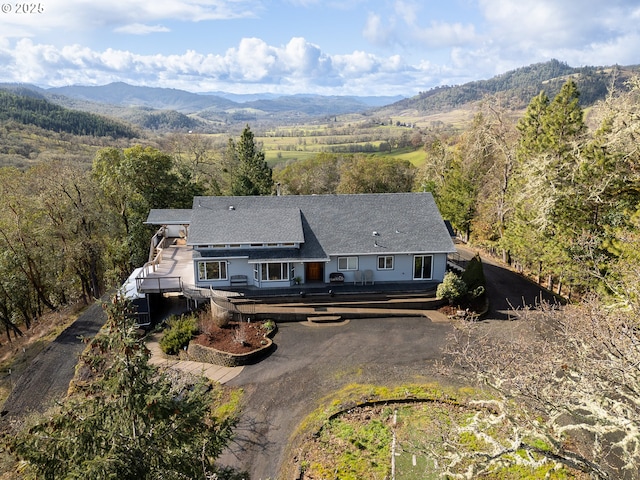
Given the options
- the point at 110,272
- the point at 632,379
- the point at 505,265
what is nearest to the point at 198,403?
the point at 632,379

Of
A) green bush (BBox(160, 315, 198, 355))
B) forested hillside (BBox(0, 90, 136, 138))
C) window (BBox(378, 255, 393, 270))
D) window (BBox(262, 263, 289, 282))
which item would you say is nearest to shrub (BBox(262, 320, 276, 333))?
window (BBox(262, 263, 289, 282))

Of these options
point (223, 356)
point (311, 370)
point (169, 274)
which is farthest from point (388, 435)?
point (169, 274)

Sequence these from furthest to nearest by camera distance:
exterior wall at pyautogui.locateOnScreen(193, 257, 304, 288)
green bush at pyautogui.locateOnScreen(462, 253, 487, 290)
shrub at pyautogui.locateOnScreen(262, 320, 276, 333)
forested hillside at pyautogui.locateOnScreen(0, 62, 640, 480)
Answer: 1. exterior wall at pyautogui.locateOnScreen(193, 257, 304, 288)
2. green bush at pyautogui.locateOnScreen(462, 253, 487, 290)
3. shrub at pyautogui.locateOnScreen(262, 320, 276, 333)
4. forested hillside at pyautogui.locateOnScreen(0, 62, 640, 480)

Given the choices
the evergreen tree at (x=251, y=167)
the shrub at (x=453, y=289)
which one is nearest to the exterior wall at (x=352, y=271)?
the shrub at (x=453, y=289)

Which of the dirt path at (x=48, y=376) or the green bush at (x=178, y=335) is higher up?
the green bush at (x=178, y=335)

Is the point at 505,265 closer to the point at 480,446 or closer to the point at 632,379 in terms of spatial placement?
the point at 480,446

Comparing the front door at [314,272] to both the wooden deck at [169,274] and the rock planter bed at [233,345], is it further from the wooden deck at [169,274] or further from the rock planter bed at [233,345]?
the wooden deck at [169,274]

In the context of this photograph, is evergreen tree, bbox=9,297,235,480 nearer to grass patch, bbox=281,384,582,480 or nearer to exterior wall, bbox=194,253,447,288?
grass patch, bbox=281,384,582,480
